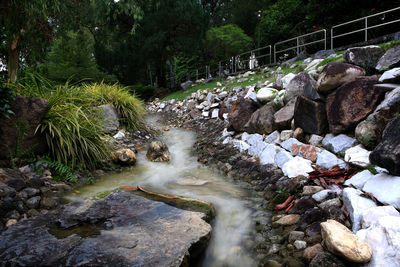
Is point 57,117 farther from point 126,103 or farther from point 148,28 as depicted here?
point 148,28

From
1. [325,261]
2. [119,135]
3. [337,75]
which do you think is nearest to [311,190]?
[325,261]

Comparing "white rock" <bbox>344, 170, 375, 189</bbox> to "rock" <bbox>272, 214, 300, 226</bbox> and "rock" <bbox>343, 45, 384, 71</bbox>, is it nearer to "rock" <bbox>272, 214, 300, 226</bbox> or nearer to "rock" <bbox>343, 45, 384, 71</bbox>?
"rock" <bbox>272, 214, 300, 226</bbox>

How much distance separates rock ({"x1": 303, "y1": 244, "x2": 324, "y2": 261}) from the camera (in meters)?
1.94

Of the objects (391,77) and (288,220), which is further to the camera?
(391,77)

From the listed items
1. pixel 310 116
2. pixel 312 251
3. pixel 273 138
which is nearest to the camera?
pixel 312 251

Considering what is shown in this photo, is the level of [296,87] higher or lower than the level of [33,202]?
higher

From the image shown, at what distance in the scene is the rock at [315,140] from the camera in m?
3.49

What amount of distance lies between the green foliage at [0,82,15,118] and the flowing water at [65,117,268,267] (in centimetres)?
123

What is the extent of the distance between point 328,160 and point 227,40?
13.6 m

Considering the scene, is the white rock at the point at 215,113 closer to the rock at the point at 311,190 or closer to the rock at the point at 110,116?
the rock at the point at 110,116

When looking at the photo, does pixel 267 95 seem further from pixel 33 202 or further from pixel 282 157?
pixel 33 202

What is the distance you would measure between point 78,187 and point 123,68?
15355mm

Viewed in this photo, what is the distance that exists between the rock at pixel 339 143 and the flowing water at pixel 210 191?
117 centimetres

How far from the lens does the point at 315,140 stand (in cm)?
353
